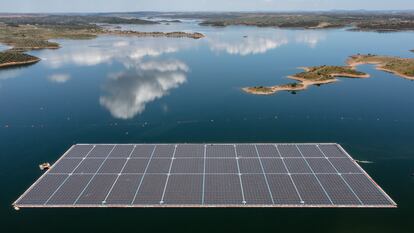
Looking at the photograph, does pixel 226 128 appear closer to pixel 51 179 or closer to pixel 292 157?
pixel 292 157

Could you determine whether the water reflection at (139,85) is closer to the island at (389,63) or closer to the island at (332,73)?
the island at (332,73)

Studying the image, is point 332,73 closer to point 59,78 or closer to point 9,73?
point 59,78

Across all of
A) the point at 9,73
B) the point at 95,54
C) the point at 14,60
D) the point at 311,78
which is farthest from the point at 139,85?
the point at 95,54

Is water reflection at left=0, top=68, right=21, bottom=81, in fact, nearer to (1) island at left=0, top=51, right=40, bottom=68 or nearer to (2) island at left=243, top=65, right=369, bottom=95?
(1) island at left=0, top=51, right=40, bottom=68

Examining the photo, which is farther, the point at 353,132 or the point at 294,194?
the point at 353,132

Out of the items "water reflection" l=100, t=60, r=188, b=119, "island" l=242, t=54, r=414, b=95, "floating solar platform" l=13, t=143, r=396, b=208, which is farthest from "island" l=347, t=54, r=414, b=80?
"floating solar platform" l=13, t=143, r=396, b=208
